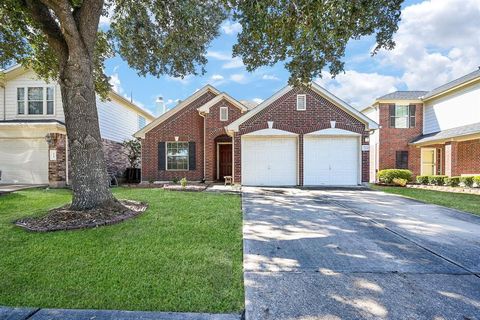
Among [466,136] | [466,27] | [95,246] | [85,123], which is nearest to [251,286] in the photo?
[95,246]

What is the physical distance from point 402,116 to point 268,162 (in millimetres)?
12085

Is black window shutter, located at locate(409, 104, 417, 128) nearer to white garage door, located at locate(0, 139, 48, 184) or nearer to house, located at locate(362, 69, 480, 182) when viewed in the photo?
house, located at locate(362, 69, 480, 182)

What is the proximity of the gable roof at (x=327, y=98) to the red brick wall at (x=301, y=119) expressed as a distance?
15 centimetres

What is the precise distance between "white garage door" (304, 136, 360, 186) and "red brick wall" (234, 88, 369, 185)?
0.39 meters

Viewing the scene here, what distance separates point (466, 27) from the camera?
1642 cm

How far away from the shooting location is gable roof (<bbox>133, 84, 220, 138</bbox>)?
1575 centimetres

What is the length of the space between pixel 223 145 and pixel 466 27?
16537 mm

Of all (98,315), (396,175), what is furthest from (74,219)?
(396,175)

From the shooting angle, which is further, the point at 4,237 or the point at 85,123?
the point at 85,123

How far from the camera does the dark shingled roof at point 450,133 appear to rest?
1427 centimetres

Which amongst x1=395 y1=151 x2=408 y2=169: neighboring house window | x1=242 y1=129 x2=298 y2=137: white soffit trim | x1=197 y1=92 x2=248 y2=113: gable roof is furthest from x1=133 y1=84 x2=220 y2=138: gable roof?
x1=395 y1=151 x2=408 y2=169: neighboring house window

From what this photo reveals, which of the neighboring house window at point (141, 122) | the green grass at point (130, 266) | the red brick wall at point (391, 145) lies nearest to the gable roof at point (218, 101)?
the neighboring house window at point (141, 122)

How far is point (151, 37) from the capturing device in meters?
9.23

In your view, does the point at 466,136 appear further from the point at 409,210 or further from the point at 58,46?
the point at 58,46
